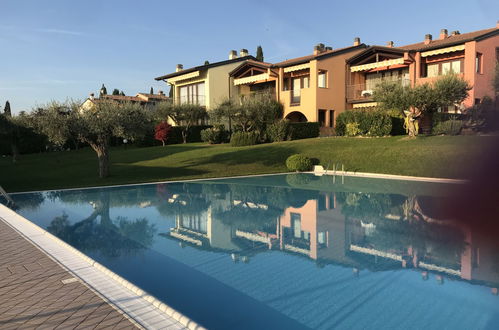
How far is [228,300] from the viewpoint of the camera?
595cm

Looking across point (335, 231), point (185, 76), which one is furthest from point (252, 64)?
point (335, 231)

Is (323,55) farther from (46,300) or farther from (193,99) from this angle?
(46,300)

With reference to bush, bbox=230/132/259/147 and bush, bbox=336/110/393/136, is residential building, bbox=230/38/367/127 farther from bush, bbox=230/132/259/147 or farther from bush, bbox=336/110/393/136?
bush, bbox=230/132/259/147

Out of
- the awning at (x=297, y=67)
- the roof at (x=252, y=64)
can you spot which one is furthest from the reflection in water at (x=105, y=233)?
the roof at (x=252, y=64)

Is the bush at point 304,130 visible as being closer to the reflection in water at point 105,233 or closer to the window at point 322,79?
the window at point 322,79

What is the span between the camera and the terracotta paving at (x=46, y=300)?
4.55 meters

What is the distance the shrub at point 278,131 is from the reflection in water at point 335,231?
48.8 feet

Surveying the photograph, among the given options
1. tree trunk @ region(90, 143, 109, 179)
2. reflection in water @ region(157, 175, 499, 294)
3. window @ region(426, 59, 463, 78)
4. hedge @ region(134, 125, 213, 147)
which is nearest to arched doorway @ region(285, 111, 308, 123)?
hedge @ region(134, 125, 213, 147)

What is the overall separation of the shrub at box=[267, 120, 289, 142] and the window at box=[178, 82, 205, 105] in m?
12.4

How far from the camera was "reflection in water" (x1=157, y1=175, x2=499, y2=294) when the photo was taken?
7.41 metres

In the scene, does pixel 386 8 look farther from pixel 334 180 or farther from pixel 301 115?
pixel 301 115

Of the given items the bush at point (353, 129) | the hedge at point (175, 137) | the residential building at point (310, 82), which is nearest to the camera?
the bush at point (353, 129)

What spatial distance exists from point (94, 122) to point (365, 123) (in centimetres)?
1934

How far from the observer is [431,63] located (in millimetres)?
31297
